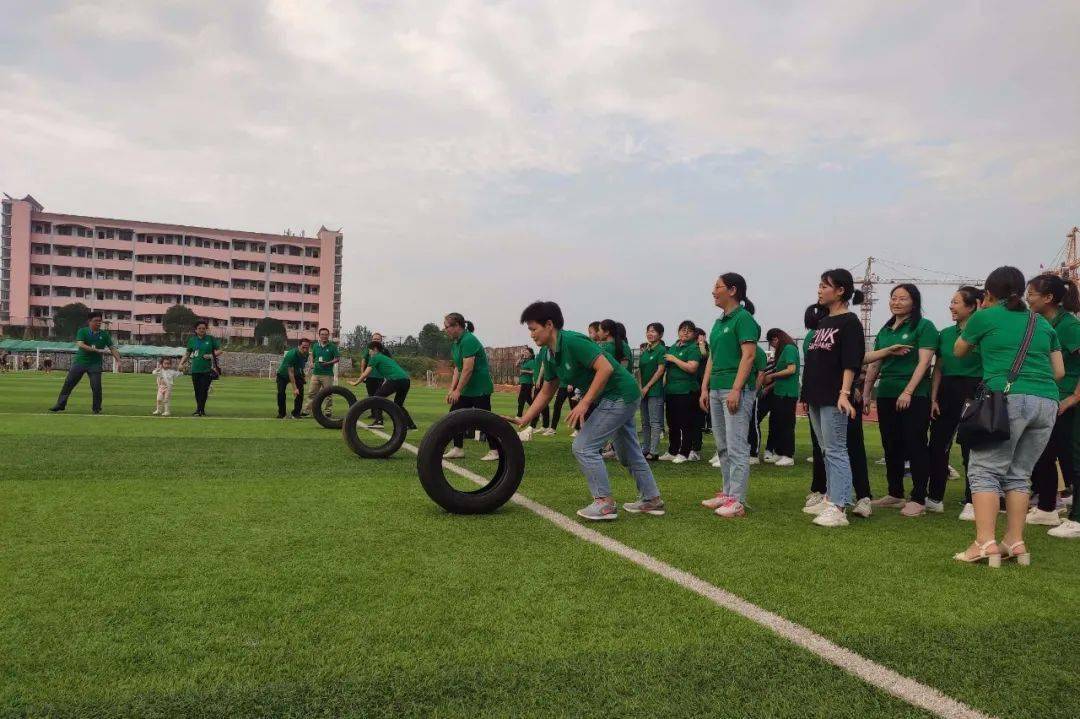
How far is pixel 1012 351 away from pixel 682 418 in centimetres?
557

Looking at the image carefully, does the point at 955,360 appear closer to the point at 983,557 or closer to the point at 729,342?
the point at 729,342

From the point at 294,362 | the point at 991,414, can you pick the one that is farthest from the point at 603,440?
the point at 294,362

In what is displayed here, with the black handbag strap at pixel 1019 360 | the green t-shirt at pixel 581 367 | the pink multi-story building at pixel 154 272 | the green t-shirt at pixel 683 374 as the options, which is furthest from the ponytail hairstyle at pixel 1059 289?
the pink multi-story building at pixel 154 272

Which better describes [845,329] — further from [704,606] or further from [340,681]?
[340,681]

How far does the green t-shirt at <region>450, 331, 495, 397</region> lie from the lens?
9.18m

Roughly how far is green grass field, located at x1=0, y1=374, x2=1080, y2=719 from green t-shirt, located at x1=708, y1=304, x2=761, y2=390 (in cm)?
115

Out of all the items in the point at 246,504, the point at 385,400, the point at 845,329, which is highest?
the point at 845,329

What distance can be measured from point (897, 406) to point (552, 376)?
302cm

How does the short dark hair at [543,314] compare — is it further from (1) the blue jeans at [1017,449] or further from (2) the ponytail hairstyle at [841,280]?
(1) the blue jeans at [1017,449]

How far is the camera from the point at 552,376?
5762 millimetres

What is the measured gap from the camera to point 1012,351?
4.49 metres

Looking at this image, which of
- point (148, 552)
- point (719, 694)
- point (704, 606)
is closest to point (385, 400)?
point (148, 552)

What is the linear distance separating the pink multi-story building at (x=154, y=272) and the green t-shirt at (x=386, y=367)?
87093mm

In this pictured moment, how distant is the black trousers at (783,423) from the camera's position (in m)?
9.99
